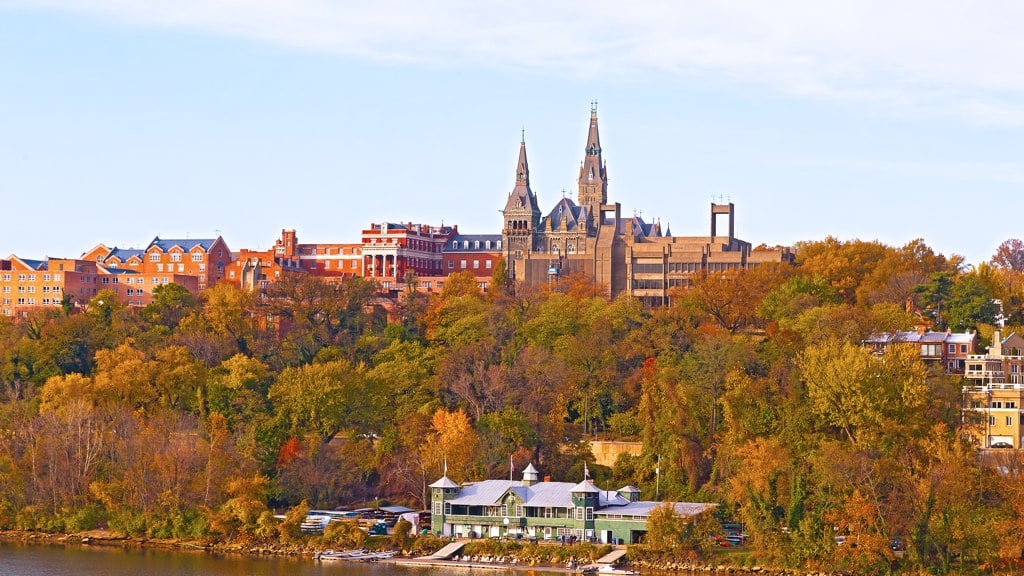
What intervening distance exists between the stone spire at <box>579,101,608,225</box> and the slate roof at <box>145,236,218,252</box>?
28.1m

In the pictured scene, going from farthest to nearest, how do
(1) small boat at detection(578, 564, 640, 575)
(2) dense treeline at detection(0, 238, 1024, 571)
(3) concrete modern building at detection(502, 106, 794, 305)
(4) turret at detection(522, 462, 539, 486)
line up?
(3) concrete modern building at detection(502, 106, 794, 305) < (4) turret at detection(522, 462, 539, 486) < (2) dense treeline at detection(0, 238, 1024, 571) < (1) small boat at detection(578, 564, 640, 575)

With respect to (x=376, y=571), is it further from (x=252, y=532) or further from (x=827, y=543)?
(x=827, y=543)

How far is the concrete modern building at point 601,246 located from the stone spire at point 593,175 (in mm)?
71

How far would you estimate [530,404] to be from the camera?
93.6m

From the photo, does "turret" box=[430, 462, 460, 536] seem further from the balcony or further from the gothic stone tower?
the gothic stone tower

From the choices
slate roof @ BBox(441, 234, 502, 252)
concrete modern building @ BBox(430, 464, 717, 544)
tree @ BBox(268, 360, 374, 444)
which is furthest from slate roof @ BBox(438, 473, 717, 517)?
slate roof @ BBox(441, 234, 502, 252)

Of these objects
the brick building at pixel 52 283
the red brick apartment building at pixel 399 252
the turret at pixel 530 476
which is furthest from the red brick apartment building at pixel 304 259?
the turret at pixel 530 476

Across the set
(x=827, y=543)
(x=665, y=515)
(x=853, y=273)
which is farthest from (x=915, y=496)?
(x=853, y=273)

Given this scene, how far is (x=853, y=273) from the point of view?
110938 millimetres

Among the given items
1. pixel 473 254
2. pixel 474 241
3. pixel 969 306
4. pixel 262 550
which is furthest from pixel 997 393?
pixel 474 241

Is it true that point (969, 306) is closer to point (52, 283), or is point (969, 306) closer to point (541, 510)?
point (541, 510)

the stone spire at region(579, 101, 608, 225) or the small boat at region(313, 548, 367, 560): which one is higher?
the stone spire at region(579, 101, 608, 225)

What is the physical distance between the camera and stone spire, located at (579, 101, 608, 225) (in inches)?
5123

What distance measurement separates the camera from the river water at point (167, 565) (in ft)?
241
